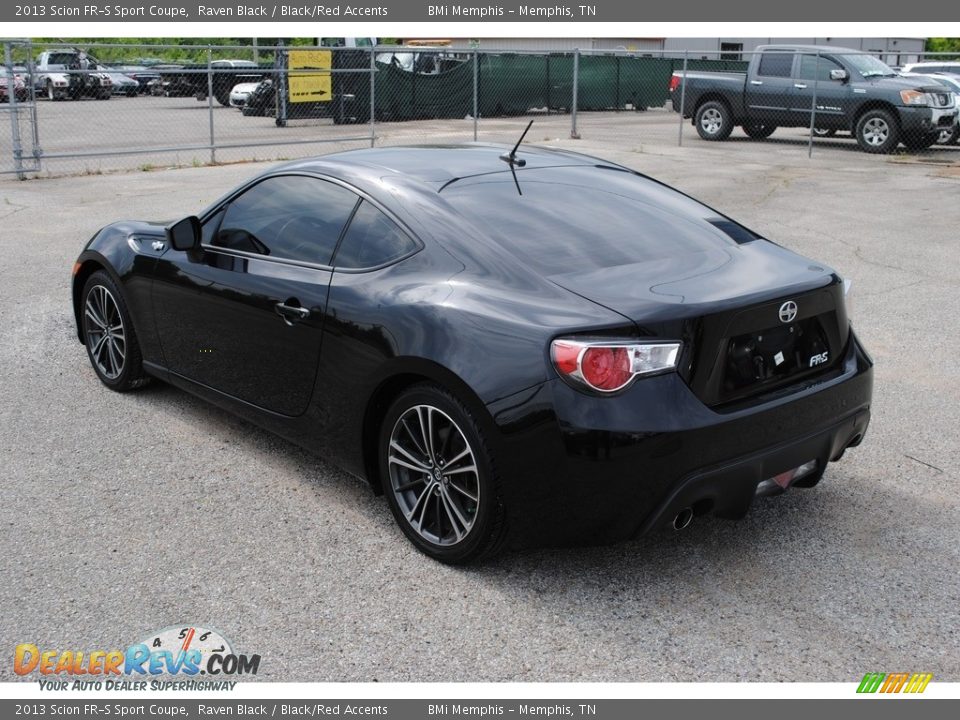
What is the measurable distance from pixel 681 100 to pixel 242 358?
62.7 feet

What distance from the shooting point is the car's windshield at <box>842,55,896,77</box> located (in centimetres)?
2002

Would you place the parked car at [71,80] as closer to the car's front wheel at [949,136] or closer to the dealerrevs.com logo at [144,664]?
the car's front wheel at [949,136]

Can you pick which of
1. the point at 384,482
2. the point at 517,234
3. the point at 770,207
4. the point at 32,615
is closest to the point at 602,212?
the point at 517,234

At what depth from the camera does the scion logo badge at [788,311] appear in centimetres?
372

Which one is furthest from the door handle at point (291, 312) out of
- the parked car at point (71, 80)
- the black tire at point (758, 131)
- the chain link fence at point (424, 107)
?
the parked car at point (71, 80)

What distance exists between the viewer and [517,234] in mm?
3986

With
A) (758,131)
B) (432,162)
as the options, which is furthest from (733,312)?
(758,131)

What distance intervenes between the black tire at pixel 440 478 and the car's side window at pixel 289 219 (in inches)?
33.1

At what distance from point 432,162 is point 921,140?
58.4ft

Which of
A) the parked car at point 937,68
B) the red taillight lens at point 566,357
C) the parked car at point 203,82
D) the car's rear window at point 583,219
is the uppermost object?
the parked car at point 937,68

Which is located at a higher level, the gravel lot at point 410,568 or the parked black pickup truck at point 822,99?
the parked black pickup truck at point 822,99

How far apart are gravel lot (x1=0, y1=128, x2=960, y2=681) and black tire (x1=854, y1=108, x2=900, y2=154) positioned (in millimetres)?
15035

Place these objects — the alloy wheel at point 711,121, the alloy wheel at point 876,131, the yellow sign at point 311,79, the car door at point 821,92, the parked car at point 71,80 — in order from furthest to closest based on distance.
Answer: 1. the parked car at point 71,80
2. the alloy wheel at point 711,121
3. the yellow sign at point 311,79
4. the car door at point 821,92
5. the alloy wheel at point 876,131

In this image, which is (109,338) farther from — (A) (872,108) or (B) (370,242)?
(A) (872,108)
